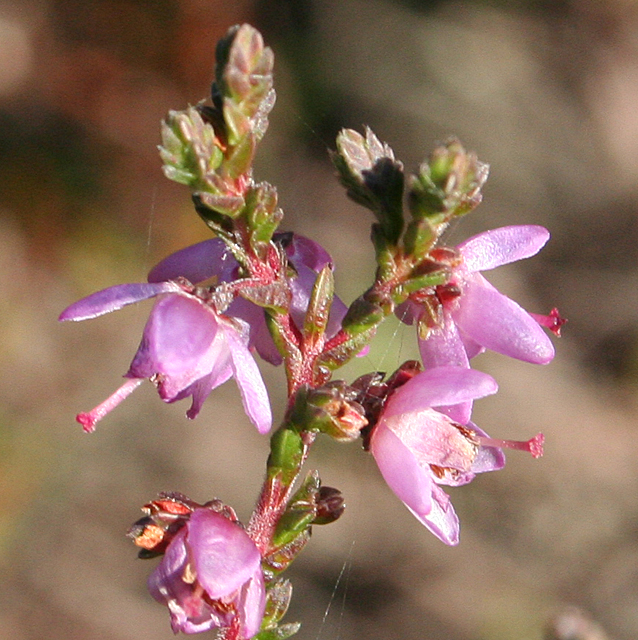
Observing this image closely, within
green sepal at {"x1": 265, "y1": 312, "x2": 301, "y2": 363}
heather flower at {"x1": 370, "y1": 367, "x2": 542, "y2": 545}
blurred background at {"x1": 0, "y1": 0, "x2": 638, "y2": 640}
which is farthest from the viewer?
blurred background at {"x1": 0, "y1": 0, "x2": 638, "y2": 640}

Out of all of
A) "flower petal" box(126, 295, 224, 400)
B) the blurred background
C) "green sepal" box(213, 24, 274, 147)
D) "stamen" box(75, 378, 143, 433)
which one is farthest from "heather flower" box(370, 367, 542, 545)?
the blurred background

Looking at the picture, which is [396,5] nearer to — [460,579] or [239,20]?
[239,20]

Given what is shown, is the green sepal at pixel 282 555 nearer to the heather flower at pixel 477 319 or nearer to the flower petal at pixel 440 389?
the flower petal at pixel 440 389

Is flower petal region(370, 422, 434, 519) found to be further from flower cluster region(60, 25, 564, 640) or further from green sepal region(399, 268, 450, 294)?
green sepal region(399, 268, 450, 294)

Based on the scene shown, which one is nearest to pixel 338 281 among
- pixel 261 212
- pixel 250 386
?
pixel 261 212


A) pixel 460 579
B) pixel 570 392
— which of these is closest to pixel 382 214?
pixel 460 579

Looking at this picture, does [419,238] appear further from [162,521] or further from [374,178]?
[162,521]
